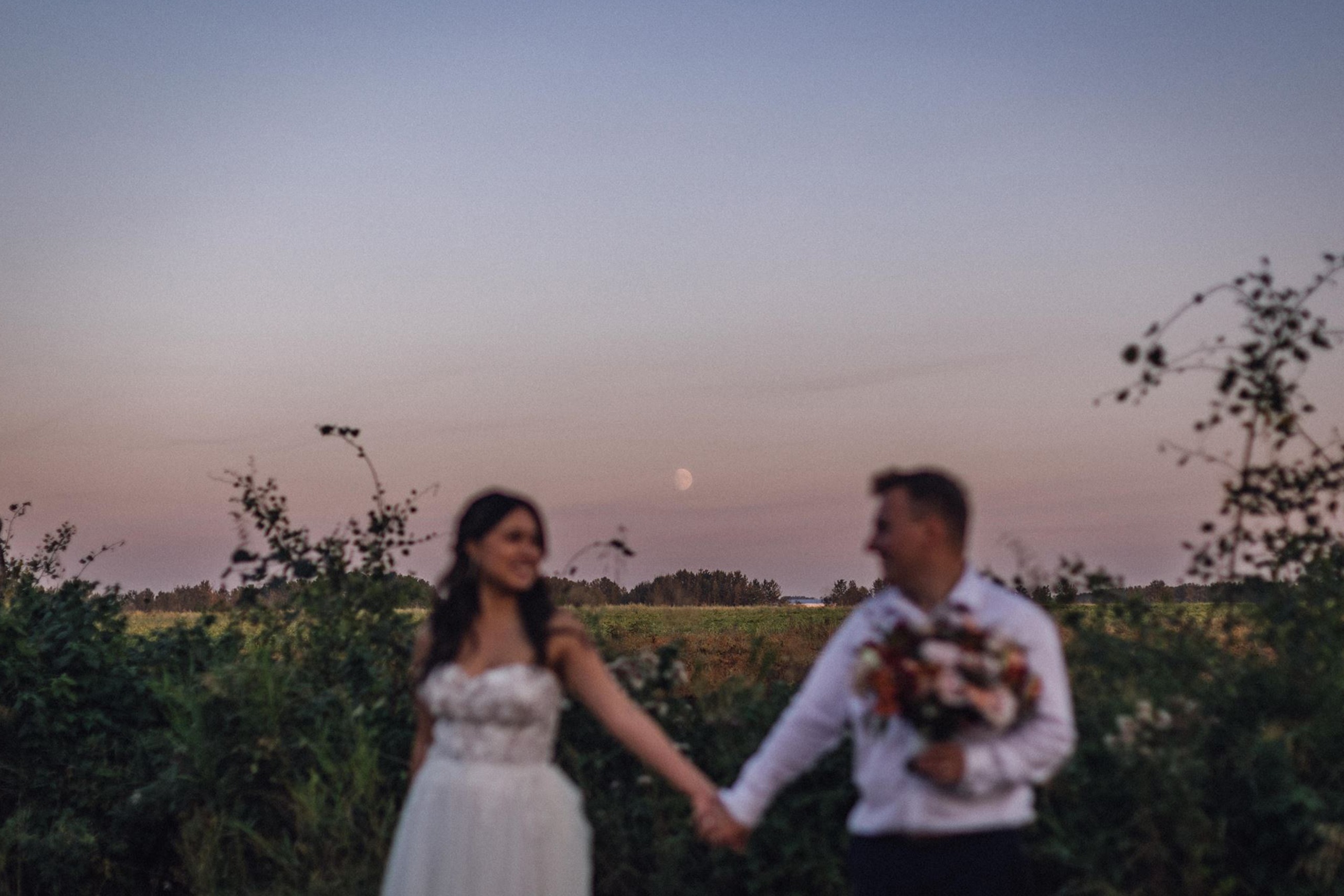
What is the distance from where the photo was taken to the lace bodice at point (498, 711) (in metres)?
4.77

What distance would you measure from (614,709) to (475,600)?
28.5 inches

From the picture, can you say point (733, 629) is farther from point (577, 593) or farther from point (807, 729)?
point (807, 729)

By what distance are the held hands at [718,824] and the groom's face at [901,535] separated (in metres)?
1.09

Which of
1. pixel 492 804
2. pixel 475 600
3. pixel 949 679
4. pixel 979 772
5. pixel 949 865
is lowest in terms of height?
pixel 949 865

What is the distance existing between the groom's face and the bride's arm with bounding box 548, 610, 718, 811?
3.60ft

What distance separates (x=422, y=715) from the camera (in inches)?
208

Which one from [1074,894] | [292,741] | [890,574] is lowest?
[1074,894]

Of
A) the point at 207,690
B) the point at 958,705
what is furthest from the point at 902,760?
the point at 207,690

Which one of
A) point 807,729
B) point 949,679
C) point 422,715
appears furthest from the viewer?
point 422,715

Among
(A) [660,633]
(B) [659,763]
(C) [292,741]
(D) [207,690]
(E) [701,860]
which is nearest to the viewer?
(B) [659,763]

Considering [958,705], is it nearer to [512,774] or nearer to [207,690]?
[512,774]

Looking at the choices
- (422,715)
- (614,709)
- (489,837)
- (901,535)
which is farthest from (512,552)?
(901,535)

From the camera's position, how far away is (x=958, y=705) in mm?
3865

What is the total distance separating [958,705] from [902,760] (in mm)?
352
